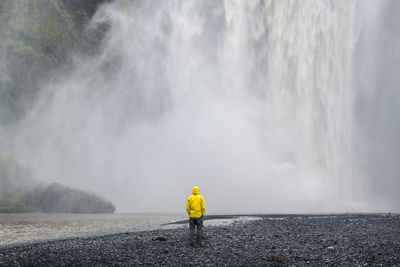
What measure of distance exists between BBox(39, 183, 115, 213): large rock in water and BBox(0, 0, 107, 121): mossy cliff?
1550 cm

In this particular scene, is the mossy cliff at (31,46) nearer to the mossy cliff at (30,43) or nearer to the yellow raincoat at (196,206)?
the mossy cliff at (30,43)

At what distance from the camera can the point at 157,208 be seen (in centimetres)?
3481

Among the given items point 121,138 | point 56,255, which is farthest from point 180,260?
point 121,138

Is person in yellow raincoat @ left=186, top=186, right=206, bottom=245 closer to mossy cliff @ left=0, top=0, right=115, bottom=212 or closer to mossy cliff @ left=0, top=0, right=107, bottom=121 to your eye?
mossy cliff @ left=0, top=0, right=115, bottom=212

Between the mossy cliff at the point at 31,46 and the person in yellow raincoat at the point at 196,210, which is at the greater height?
the mossy cliff at the point at 31,46

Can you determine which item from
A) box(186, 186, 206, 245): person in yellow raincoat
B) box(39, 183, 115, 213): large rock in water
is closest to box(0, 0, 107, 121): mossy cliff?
box(39, 183, 115, 213): large rock in water

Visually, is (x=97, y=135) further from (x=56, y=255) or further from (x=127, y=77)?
(x=56, y=255)

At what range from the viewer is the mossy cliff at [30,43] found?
144 ft

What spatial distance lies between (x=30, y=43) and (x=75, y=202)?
24.4m

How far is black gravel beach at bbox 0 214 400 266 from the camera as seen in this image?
10.0 meters

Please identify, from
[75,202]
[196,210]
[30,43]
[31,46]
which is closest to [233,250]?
[196,210]

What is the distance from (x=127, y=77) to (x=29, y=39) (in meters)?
14.1

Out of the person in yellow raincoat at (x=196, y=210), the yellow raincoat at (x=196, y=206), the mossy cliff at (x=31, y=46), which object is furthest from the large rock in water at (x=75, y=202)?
the yellow raincoat at (x=196, y=206)

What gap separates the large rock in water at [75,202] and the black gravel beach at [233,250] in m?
17.8
